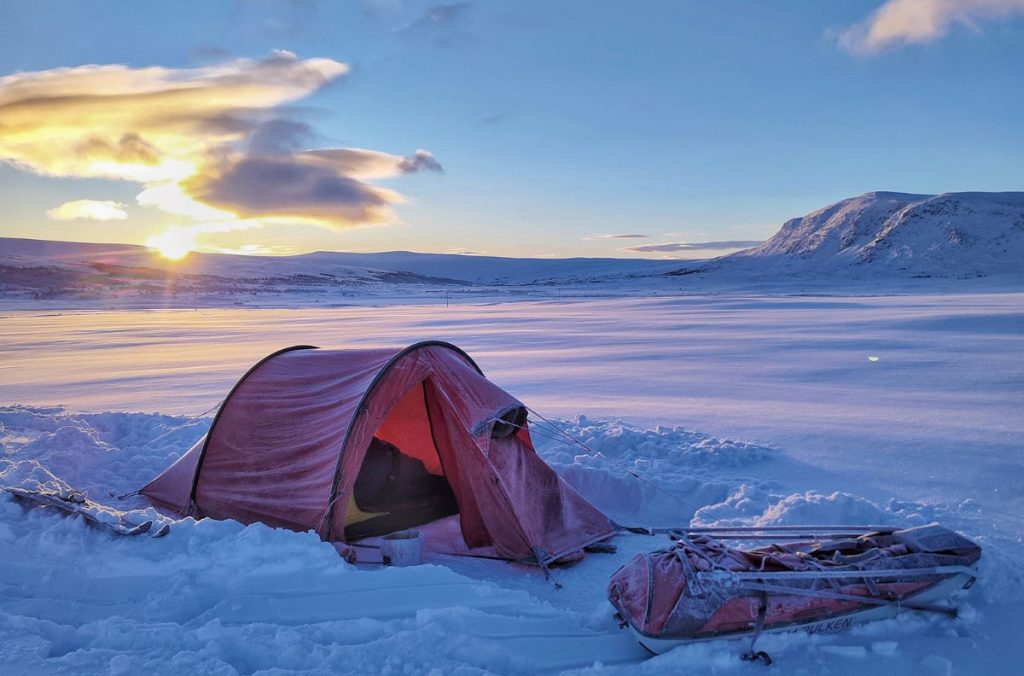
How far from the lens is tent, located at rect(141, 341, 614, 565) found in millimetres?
5438

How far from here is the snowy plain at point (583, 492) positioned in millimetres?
3488

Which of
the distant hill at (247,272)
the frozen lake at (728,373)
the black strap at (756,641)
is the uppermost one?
the distant hill at (247,272)

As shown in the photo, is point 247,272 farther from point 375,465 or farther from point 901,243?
point 375,465

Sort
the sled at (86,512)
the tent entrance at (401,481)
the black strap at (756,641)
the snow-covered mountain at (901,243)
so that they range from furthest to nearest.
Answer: the snow-covered mountain at (901,243)
the tent entrance at (401,481)
the sled at (86,512)
the black strap at (756,641)

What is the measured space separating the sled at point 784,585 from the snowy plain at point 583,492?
11cm

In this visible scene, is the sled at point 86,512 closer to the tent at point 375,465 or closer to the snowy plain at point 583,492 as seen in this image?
the snowy plain at point 583,492

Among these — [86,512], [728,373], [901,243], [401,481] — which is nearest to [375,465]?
[401,481]

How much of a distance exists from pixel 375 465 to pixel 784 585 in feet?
12.6

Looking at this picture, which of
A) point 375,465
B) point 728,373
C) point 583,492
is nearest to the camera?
point 375,465

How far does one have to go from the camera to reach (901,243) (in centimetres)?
7019

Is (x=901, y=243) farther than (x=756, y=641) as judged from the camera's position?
Yes

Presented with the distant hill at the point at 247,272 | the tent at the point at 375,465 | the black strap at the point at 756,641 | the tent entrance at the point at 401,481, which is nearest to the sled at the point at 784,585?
the black strap at the point at 756,641

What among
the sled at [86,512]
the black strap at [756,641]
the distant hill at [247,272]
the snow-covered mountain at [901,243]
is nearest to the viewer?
the black strap at [756,641]

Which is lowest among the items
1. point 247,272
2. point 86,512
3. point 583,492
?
point 583,492
